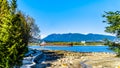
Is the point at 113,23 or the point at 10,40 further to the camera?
the point at 113,23

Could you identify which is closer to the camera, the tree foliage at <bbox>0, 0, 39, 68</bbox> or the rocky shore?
the tree foliage at <bbox>0, 0, 39, 68</bbox>

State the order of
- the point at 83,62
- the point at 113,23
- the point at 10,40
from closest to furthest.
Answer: the point at 10,40 < the point at 113,23 < the point at 83,62

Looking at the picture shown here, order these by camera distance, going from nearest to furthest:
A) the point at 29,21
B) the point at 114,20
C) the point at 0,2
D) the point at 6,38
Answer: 1. the point at 6,38
2. the point at 0,2
3. the point at 114,20
4. the point at 29,21

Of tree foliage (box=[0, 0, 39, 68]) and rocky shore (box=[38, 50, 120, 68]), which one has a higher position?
tree foliage (box=[0, 0, 39, 68])

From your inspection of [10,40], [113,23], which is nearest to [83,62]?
[113,23]

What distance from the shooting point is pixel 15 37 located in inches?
1483

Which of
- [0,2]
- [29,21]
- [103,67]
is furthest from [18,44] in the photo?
[29,21]

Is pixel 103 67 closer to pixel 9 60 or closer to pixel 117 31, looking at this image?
pixel 117 31

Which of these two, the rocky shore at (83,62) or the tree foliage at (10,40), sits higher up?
the tree foliage at (10,40)

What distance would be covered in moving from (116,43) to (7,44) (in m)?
24.9

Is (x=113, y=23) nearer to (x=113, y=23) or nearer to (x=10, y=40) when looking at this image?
(x=113, y=23)

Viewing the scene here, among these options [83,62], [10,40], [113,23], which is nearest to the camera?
[10,40]

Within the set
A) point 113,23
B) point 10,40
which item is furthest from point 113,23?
point 10,40

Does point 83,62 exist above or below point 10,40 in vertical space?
below
